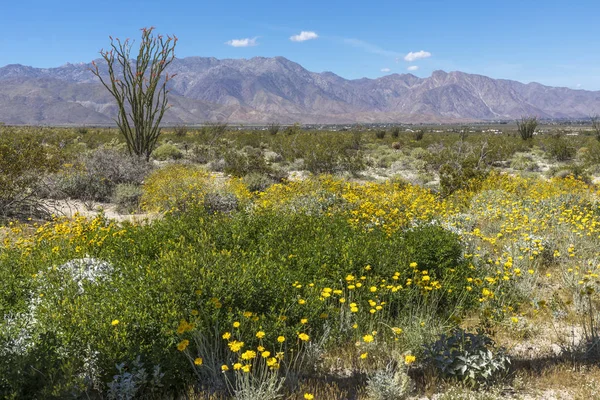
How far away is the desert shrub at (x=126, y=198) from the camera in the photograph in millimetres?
10984

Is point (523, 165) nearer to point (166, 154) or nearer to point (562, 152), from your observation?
point (562, 152)

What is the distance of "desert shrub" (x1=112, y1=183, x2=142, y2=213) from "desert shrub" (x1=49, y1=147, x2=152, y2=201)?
55 cm

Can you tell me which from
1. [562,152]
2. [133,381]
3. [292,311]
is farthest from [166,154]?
[562,152]

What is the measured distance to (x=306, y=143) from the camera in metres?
22.7

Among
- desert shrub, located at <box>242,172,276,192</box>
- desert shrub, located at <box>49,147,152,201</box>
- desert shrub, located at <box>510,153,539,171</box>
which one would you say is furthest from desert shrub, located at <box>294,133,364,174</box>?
desert shrub, located at <box>510,153,539,171</box>

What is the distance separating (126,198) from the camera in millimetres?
11312

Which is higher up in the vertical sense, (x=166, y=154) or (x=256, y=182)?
(x=166, y=154)

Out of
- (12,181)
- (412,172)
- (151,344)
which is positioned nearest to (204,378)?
(151,344)

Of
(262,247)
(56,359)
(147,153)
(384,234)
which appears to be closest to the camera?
(56,359)

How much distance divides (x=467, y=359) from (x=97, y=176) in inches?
469

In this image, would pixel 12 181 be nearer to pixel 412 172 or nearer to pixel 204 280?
pixel 204 280

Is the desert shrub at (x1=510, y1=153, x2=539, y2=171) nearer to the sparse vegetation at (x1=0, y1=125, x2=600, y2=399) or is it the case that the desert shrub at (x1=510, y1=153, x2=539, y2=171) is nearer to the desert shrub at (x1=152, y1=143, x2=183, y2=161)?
the sparse vegetation at (x1=0, y1=125, x2=600, y2=399)

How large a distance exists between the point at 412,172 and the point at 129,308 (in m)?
18.7

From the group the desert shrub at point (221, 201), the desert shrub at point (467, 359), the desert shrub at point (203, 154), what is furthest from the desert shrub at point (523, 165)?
the desert shrub at point (467, 359)
